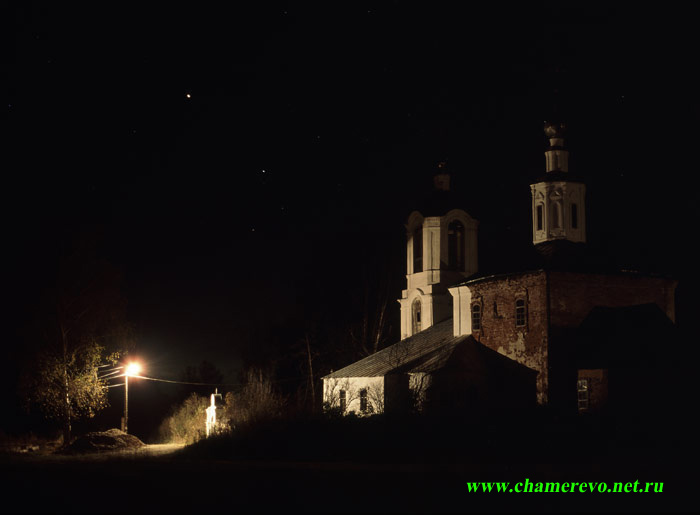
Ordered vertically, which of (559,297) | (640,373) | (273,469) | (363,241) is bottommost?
(273,469)

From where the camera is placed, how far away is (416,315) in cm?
5347

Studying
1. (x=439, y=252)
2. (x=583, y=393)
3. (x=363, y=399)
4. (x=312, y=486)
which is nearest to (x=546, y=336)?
(x=583, y=393)

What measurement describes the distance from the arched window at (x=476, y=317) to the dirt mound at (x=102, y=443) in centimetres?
1463

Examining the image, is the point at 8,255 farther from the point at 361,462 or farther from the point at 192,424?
the point at 361,462

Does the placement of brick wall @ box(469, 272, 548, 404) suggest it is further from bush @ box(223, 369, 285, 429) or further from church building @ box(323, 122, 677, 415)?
bush @ box(223, 369, 285, 429)

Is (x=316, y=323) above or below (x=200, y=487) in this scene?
above

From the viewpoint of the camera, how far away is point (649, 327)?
3697cm

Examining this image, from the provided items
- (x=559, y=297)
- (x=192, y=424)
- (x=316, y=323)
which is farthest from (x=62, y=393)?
(x=316, y=323)

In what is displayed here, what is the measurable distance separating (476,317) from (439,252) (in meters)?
9.31

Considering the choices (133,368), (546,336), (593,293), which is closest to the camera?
(546,336)

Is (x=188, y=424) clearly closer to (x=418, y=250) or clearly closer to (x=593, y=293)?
(x=593, y=293)

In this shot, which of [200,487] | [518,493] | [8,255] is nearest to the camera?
[518,493]

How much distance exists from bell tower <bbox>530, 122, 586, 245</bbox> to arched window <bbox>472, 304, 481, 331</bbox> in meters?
3.75

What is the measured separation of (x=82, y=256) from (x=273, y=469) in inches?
683
